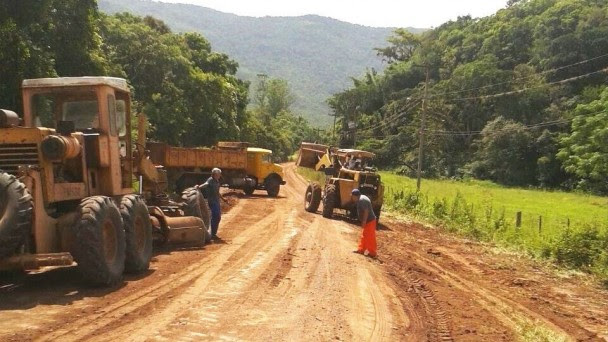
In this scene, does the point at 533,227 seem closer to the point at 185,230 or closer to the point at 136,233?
the point at 185,230

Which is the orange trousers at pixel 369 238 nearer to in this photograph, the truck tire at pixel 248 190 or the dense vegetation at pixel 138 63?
the dense vegetation at pixel 138 63

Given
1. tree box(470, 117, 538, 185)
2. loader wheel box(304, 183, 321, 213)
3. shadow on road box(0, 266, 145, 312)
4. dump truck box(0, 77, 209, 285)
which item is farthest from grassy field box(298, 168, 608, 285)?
tree box(470, 117, 538, 185)

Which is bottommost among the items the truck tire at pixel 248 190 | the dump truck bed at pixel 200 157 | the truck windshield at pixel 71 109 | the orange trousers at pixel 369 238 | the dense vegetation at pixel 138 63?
the truck tire at pixel 248 190

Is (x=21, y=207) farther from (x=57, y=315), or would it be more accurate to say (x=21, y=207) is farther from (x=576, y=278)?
(x=576, y=278)

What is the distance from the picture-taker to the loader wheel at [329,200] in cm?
2217

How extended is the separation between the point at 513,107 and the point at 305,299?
6033cm

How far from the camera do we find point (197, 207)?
13633 millimetres

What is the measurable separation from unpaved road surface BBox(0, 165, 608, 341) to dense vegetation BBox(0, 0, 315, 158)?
7668 millimetres

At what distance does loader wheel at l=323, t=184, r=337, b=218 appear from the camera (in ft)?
72.7

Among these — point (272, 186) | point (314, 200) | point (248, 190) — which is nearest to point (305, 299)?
point (314, 200)

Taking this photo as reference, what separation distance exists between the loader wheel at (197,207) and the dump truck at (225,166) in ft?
36.0

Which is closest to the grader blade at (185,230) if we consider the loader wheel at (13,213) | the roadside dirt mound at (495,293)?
the roadside dirt mound at (495,293)

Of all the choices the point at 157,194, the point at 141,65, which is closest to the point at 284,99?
the point at 141,65

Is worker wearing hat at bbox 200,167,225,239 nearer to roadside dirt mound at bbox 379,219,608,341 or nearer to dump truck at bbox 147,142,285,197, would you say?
roadside dirt mound at bbox 379,219,608,341
